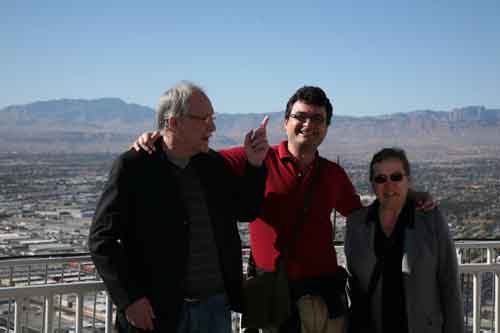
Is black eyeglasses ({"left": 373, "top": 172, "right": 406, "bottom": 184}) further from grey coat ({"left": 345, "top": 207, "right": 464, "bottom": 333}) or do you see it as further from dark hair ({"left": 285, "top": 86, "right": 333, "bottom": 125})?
dark hair ({"left": 285, "top": 86, "right": 333, "bottom": 125})

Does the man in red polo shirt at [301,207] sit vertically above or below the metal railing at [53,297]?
above

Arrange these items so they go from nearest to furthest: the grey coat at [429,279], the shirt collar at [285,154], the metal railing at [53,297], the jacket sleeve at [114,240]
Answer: the jacket sleeve at [114,240]
the grey coat at [429,279]
the metal railing at [53,297]
the shirt collar at [285,154]

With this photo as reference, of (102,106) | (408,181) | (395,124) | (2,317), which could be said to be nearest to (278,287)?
(408,181)

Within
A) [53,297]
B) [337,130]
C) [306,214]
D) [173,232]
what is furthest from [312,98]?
[337,130]

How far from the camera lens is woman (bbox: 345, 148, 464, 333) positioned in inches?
133

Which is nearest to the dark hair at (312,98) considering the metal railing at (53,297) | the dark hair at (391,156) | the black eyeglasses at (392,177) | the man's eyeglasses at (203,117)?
the dark hair at (391,156)

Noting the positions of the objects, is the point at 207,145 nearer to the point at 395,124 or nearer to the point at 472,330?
the point at 472,330

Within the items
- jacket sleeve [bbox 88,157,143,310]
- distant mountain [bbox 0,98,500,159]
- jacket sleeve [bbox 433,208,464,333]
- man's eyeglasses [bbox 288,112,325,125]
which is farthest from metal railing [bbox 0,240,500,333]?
→ distant mountain [bbox 0,98,500,159]

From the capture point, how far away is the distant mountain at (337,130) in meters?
64.8

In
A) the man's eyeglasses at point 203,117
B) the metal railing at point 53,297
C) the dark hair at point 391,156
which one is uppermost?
the man's eyeglasses at point 203,117

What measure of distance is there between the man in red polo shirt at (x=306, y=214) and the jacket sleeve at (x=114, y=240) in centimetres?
86

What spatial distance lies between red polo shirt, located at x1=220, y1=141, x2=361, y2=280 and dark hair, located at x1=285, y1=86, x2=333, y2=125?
271 millimetres

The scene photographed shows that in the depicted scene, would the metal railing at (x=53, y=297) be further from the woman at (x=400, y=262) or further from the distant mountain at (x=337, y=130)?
the distant mountain at (x=337, y=130)

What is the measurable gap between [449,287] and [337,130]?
108369 mm
